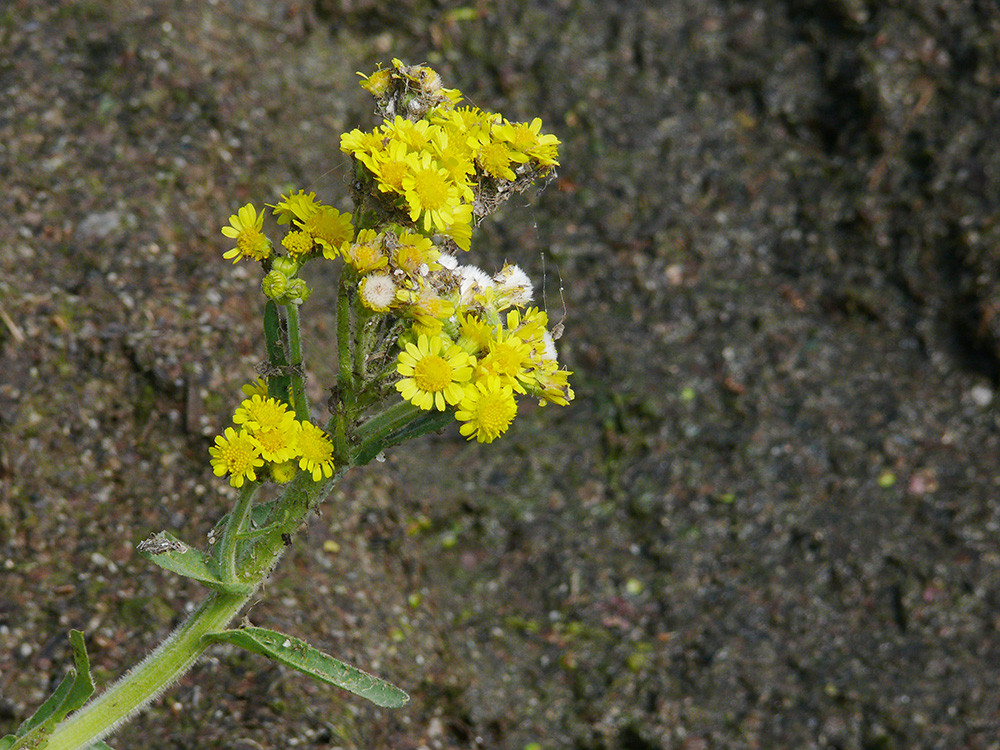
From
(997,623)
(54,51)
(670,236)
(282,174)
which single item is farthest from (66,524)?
(997,623)

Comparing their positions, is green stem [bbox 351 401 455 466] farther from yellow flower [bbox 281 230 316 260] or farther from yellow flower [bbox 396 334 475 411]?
yellow flower [bbox 281 230 316 260]

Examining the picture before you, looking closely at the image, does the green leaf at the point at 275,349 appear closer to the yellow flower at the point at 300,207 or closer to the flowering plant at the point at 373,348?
the flowering plant at the point at 373,348

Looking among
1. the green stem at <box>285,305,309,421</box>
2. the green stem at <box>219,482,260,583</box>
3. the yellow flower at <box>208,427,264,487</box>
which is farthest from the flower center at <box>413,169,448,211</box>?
the green stem at <box>219,482,260,583</box>

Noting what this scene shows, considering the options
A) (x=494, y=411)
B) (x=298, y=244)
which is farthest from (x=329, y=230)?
(x=494, y=411)

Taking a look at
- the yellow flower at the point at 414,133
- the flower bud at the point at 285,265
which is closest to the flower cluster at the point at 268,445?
the flower bud at the point at 285,265

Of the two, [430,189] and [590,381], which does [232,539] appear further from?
[590,381]

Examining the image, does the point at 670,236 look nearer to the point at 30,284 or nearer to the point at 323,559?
the point at 323,559
